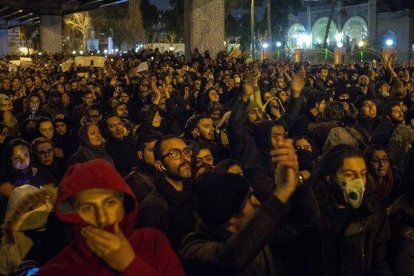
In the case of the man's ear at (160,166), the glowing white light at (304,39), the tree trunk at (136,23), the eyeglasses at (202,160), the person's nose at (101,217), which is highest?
the tree trunk at (136,23)

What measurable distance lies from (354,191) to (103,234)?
1.64 meters

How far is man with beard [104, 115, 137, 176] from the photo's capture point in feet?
21.3

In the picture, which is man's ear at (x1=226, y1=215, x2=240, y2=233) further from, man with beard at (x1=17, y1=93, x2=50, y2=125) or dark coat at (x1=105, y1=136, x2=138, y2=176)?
man with beard at (x1=17, y1=93, x2=50, y2=125)

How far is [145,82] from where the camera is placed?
11.1 meters

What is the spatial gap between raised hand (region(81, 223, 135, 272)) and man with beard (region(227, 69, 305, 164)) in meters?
4.51

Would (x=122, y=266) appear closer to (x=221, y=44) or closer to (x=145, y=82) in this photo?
(x=145, y=82)

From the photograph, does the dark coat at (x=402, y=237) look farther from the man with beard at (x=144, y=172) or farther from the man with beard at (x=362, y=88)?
the man with beard at (x=362, y=88)

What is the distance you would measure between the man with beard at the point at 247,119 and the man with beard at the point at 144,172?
155cm

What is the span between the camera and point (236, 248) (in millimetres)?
2461

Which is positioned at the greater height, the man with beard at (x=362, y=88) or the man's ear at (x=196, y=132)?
the man with beard at (x=362, y=88)

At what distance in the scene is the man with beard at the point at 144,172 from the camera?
4332 mm

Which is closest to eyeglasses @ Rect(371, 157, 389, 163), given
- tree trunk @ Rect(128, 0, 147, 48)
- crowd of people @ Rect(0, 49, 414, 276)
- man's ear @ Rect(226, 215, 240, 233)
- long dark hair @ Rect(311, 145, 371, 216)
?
crowd of people @ Rect(0, 49, 414, 276)

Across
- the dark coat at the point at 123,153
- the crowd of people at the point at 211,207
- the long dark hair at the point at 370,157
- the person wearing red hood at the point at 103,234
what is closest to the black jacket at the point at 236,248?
the crowd of people at the point at 211,207

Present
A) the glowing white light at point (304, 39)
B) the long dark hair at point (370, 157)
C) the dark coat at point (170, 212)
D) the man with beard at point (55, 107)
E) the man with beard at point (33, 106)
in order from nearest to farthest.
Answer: the dark coat at point (170, 212) → the long dark hair at point (370, 157) → the man with beard at point (33, 106) → the man with beard at point (55, 107) → the glowing white light at point (304, 39)
